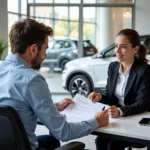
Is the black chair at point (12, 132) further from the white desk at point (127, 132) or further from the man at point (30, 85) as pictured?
the white desk at point (127, 132)

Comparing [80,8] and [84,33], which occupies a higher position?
[80,8]

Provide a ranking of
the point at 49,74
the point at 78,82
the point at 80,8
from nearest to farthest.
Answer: the point at 78,82 < the point at 80,8 < the point at 49,74

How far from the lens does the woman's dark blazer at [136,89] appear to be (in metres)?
2.20

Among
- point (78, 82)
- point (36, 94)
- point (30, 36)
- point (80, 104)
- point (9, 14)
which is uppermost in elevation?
point (9, 14)

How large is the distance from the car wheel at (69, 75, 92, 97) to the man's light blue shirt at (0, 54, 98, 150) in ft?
16.8

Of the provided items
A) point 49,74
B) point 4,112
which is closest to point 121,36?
point 4,112

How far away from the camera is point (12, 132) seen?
1444mm

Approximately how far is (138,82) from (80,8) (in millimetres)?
5538

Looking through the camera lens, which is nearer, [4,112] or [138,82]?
[4,112]

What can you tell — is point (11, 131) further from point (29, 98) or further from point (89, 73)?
point (89, 73)

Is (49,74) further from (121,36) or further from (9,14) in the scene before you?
(121,36)

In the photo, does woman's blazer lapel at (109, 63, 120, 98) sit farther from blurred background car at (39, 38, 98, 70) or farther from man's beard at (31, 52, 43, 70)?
blurred background car at (39, 38, 98, 70)

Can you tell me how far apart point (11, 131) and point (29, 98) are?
17 cm

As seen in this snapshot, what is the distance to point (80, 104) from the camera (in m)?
2.21
